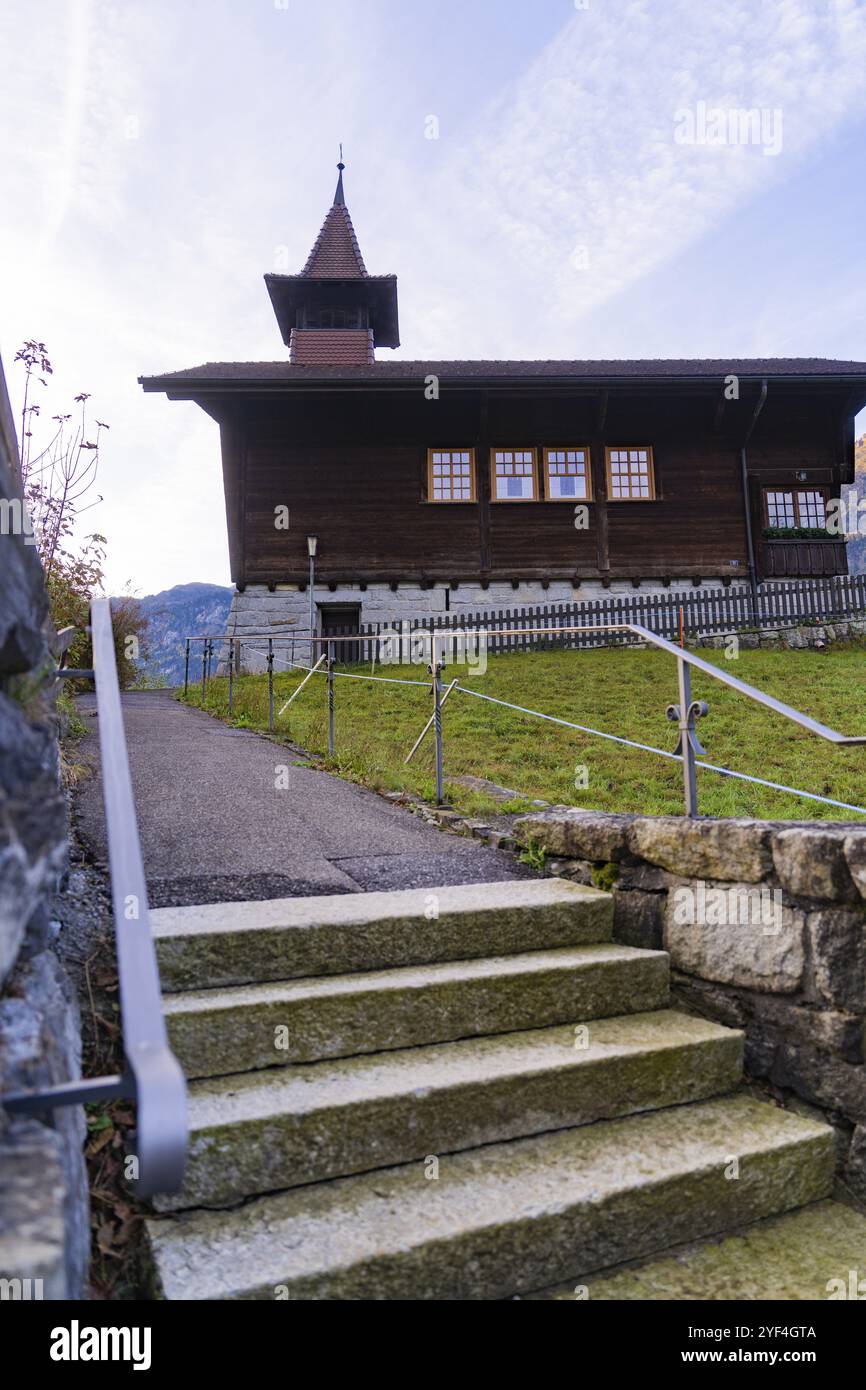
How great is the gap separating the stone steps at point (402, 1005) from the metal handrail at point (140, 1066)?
911 mm

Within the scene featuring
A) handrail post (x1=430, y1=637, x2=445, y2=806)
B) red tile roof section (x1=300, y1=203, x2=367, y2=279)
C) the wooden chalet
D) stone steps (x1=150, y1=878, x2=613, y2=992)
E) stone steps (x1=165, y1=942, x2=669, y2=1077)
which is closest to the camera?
stone steps (x1=165, y1=942, x2=669, y2=1077)

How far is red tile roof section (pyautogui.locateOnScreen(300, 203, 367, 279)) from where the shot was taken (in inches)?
880

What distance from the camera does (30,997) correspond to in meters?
1.65

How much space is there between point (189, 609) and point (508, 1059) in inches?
6011

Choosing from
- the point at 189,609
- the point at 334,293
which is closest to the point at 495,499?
the point at 334,293

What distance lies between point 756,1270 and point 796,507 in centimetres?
1878

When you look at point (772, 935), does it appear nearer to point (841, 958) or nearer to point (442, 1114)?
point (841, 958)

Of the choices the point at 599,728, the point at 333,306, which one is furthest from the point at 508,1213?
the point at 333,306

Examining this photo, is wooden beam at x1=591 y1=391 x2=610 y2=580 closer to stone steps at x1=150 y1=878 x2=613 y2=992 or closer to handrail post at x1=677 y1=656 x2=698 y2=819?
handrail post at x1=677 y1=656 x2=698 y2=819

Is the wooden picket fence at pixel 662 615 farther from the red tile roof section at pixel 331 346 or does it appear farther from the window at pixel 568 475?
the red tile roof section at pixel 331 346

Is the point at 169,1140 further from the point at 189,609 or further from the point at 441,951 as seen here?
the point at 189,609

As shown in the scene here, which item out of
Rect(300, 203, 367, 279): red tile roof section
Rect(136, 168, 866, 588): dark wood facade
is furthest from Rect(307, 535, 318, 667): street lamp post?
Rect(300, 203, 367, 279): red tile roof section

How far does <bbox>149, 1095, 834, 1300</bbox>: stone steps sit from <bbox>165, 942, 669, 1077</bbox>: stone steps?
0.41 meters
